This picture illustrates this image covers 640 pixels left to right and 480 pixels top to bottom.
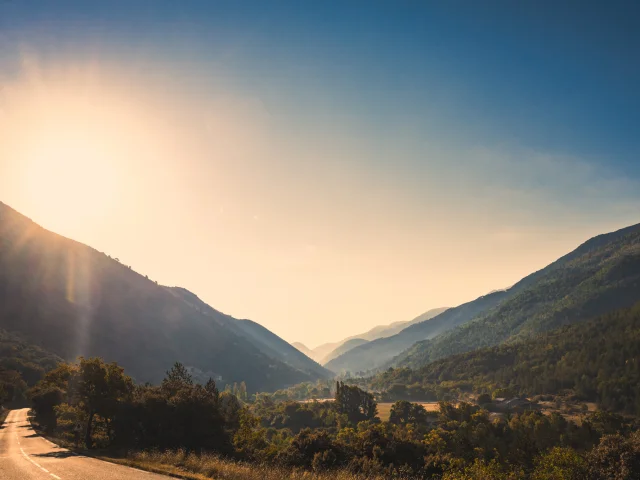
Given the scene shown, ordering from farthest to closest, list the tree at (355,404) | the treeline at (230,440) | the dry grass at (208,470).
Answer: the tree at (355,404) → the treeline at (230,440) → the dry grass at (208,470)

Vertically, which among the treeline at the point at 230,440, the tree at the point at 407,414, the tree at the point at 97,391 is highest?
the tree at the point at 97,391

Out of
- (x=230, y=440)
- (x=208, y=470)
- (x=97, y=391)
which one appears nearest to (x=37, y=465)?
(x=208, y=470)

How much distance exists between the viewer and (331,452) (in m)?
34.1

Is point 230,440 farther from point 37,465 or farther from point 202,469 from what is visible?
point 202,469

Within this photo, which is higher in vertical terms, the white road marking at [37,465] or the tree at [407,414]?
the white road marking at [37,465]

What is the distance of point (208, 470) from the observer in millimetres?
22844

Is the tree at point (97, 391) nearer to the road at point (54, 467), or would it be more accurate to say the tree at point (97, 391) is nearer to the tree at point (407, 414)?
the road at point (54, 467)

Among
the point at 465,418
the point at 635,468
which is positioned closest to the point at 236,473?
the point at 635,468

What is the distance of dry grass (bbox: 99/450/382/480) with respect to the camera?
826 inches

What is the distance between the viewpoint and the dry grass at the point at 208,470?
68.8 feet

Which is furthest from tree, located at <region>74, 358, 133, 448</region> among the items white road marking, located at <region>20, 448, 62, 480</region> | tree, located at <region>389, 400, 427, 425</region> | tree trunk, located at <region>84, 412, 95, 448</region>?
tree, located at <region>389, 400, 427, 425</region>

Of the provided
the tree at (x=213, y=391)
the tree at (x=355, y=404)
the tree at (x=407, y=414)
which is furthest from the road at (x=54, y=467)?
the tree at (x=355, y=404)

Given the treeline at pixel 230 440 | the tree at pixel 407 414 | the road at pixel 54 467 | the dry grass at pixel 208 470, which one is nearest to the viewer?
the dry grass at pixel 208 470

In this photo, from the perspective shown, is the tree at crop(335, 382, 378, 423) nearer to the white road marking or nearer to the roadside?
the white road marking
